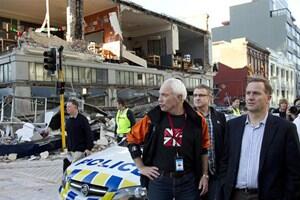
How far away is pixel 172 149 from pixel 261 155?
2.53 feet

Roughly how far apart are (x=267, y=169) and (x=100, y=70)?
88.5 feet

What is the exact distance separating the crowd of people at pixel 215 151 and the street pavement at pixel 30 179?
14.6 ft

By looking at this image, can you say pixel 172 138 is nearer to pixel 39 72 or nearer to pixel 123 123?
pixel 123 123

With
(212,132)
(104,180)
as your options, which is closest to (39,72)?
(104,180)

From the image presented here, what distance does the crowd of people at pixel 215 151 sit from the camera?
10.1ft

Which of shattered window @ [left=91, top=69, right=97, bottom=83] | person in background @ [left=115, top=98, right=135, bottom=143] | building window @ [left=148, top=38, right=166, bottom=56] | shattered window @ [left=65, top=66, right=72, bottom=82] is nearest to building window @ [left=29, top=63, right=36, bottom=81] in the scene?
shattered window @ [left=65, top=66, right=72, bottom=82]

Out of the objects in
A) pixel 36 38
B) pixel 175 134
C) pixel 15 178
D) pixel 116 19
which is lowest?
pixel 15 178

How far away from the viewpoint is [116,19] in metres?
33.0

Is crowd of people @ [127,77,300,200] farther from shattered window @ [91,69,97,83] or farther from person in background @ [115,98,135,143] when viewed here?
shattered window @ [91,69,97,83]

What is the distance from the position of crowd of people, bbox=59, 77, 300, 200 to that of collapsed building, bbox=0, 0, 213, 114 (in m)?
19.2

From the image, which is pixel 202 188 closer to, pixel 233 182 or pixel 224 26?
pixel 233 182

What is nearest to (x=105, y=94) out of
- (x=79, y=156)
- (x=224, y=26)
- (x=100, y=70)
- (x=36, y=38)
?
(x=100, y=70)

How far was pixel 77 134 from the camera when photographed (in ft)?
23.5

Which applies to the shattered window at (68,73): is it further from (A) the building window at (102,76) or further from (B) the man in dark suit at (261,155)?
(B) the man in dark suit at (261,155)
